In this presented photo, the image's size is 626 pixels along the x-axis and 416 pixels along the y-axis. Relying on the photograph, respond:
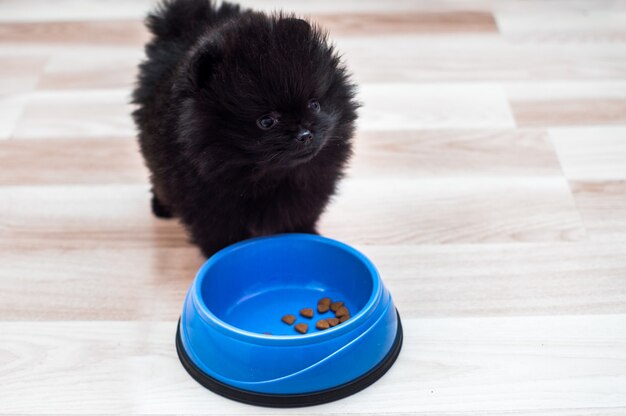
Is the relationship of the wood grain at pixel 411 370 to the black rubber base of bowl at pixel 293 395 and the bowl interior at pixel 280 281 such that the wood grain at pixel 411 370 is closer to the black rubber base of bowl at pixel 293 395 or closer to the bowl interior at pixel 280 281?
the black rubber base of bowl at pixel 293 395

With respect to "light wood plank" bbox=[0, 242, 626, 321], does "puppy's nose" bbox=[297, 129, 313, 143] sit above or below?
above

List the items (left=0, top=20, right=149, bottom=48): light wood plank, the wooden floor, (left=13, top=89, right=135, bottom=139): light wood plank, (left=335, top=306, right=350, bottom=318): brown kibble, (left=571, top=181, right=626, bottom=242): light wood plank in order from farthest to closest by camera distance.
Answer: (left=0, top=20, right=149, bottom=48): light wood plank, (left=13, top=89, right=135, bottom=139): light wood plank, (left=571, top=181, right=626, bottom=242): light wood plank, (left=335, top=306, right=350, bottom=318): brown kibble, the wooden floor

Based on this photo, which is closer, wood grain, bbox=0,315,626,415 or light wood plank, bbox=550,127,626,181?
wood grain, bbox=0,315,626,415

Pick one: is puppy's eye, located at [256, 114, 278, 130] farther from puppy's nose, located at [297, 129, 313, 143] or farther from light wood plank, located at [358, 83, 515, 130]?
light wood plank, located at [358, 83, 515, 130]

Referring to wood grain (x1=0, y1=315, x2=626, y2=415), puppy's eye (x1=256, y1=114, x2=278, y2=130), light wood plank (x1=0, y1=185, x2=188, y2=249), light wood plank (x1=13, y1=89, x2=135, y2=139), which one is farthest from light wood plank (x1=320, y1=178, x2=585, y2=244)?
light wood plank (x1=13, y1=89, x2=135, y2=139)

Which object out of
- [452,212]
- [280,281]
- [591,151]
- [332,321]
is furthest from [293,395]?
[591,151]

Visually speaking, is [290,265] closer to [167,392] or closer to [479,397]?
[167,392]

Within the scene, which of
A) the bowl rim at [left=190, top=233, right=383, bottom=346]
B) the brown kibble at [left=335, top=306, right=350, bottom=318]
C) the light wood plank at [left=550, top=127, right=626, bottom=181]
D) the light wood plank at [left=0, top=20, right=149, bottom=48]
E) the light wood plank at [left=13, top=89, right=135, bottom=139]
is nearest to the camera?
the bowl rim at [left=190, top=233, right=383, bottom=346]

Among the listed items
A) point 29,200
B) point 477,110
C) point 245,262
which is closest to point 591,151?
point 477,110
